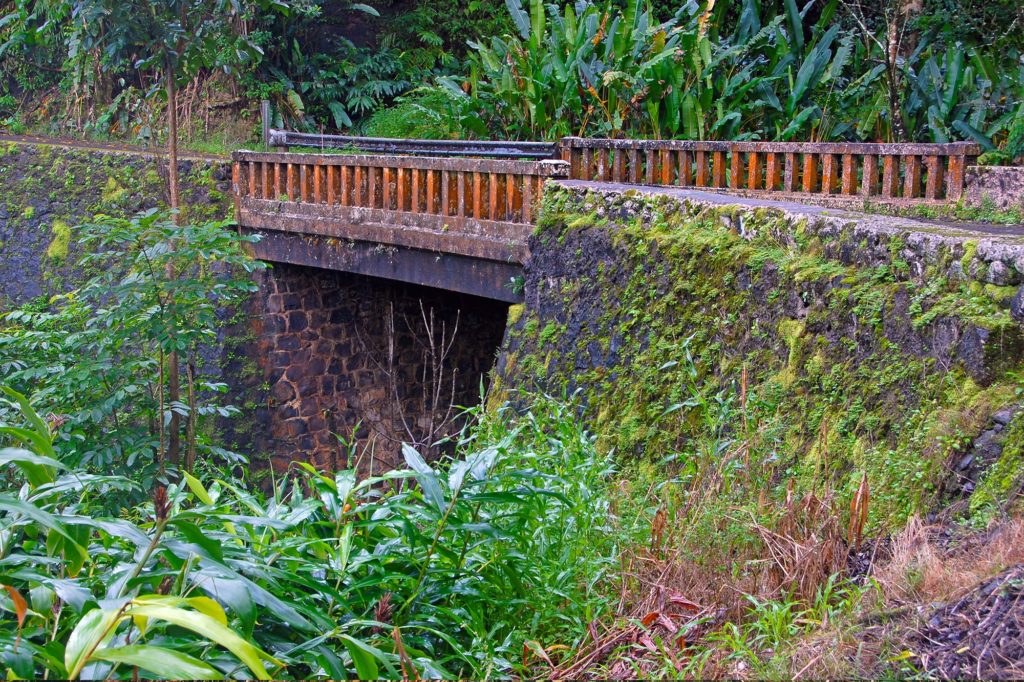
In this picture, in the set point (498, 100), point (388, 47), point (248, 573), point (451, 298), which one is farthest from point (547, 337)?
point (388, 47)

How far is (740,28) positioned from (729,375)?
791 cm

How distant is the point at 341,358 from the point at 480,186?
154 inches

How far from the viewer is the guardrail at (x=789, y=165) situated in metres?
6.42

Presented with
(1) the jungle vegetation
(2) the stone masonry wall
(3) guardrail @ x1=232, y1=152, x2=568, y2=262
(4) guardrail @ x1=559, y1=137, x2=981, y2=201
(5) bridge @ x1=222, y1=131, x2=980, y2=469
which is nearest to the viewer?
(4) guardrail @ x1=559, y1=137, x2=981, y2=201

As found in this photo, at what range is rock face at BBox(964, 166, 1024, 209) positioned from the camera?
5.84m

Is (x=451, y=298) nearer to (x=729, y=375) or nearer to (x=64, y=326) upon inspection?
(x=64, y=326)

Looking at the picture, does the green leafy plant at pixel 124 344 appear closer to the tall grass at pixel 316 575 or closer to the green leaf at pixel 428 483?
the tall grass at pixel 316 575

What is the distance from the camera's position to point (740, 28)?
11648 millimetres

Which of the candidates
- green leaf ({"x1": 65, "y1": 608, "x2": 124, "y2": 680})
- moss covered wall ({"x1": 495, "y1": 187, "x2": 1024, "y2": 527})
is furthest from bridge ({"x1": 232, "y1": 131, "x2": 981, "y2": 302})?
green leaf ({"x1": 65, "y1": 608, "x2": 124, "y2": 680})

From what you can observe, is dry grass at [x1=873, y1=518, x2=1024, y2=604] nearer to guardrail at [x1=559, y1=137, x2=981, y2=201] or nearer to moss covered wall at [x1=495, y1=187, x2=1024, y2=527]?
moss covered wall at [x1=495, y1=187, x2=1024, y2=527]

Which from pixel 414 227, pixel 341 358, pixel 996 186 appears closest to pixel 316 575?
pixel 996 186

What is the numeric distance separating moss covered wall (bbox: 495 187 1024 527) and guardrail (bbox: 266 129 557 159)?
2021 millimetres

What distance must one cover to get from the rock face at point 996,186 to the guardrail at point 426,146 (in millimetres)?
3507

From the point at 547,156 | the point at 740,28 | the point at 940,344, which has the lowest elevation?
the point at 940,344
